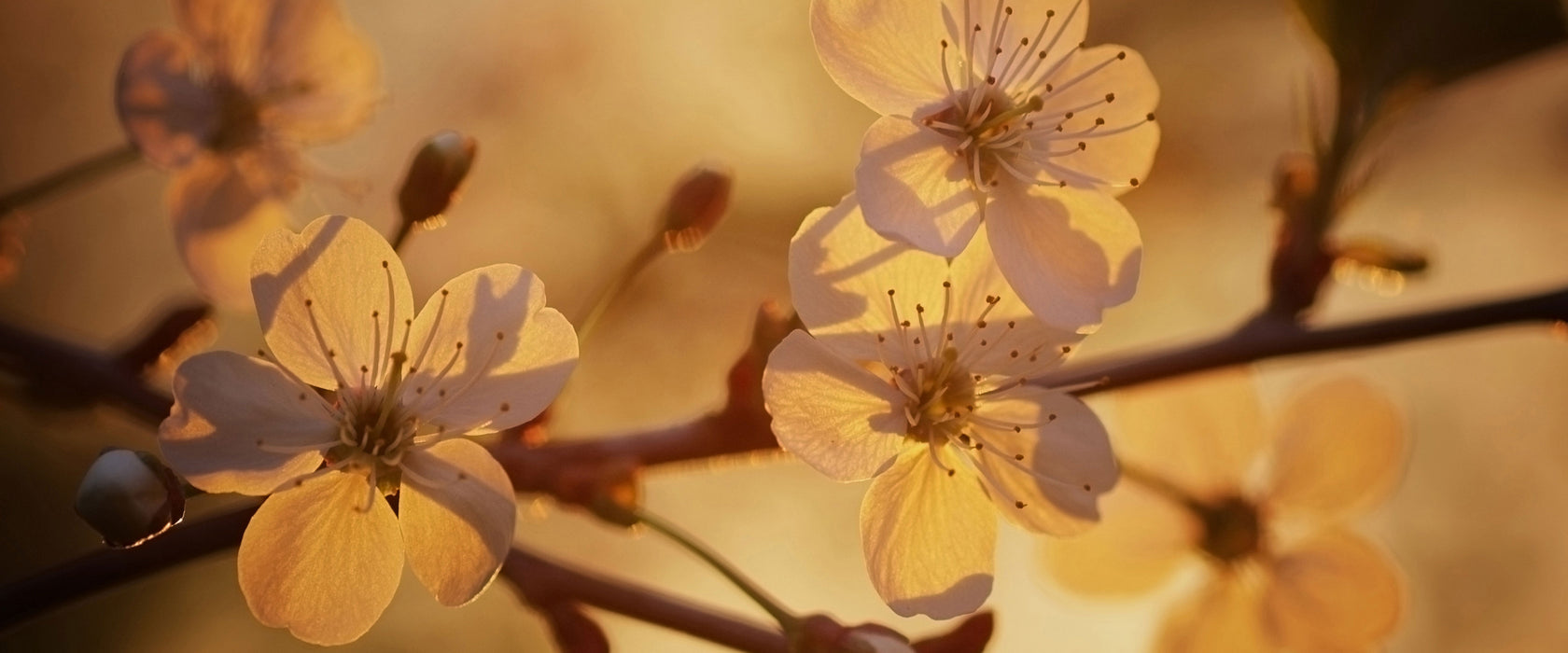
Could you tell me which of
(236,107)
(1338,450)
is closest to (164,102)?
(236,107)

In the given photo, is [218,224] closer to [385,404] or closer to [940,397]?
[385,404]

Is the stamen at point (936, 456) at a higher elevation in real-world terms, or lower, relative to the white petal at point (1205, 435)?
higher

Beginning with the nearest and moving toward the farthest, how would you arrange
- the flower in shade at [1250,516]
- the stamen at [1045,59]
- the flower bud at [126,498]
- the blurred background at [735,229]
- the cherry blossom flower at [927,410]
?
the flower bud at [126,498] → the cherry blossom flower at [927,410] → the stamen at [1045,59] → the flower in shade at [1250,516] → the blurred background at [735,229]

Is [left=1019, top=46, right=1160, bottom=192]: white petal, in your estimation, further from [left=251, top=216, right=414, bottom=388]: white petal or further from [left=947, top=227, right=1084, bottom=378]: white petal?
[left=251, top=216, right=414, bottom=388]: white petal

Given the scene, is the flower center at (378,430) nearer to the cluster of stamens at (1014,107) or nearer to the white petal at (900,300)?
the white petal at (900,300)

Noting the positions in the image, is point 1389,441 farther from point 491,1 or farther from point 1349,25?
point 491,1

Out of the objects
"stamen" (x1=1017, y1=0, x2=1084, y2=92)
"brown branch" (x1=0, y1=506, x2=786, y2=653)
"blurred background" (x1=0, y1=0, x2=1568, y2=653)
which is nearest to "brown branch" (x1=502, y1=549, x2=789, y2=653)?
"brown branch" (x1=0, y1=506, x2=786, y2=653)

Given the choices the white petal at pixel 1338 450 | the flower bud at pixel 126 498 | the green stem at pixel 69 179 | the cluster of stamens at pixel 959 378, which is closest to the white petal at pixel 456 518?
the flower bud at pixel 126 498
